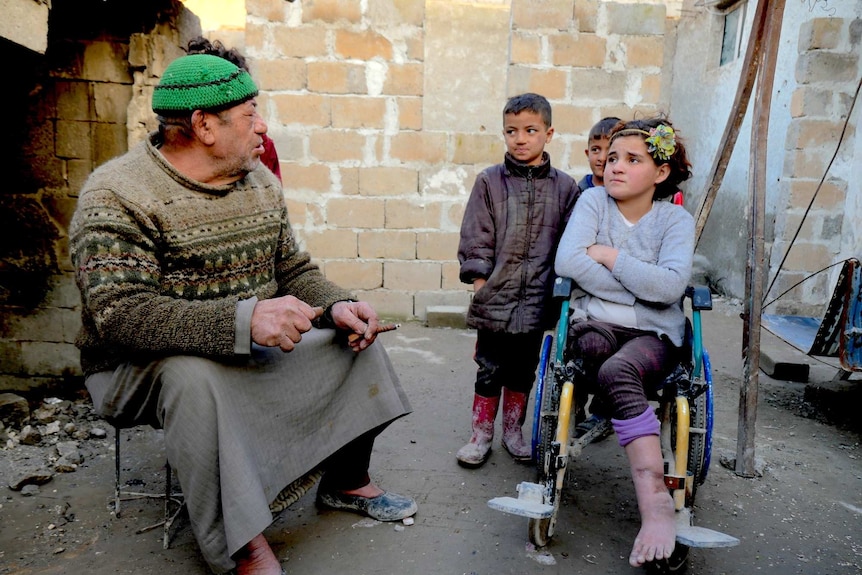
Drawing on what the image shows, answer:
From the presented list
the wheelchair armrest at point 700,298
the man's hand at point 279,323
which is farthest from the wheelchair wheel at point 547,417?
the man's hand at point 279,323

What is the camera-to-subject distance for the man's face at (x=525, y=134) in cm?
291

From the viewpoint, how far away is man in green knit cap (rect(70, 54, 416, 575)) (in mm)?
1981

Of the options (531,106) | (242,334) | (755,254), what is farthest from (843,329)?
(242,334)

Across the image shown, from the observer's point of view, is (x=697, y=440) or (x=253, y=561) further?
(x=697, y=440)

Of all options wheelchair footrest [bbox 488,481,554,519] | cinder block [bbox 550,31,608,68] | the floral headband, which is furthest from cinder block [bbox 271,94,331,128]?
wheelchair footrest [bbox 488,481,554,519]

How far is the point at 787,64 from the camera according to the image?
6.39m

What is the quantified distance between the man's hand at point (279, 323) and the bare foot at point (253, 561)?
0.64 metres

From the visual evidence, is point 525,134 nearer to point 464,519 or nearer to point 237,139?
point 237,139

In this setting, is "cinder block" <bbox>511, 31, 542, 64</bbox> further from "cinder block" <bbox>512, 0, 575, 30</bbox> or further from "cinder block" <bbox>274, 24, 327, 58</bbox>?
"cinder block" <bbox>274, 24, 327, 58</bbox>

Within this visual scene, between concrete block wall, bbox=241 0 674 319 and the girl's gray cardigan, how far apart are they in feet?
10.3

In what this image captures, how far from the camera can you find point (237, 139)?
2266 mm

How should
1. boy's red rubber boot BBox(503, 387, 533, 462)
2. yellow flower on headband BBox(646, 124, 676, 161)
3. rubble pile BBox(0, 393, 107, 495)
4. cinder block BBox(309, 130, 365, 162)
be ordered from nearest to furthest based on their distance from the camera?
yellow flower on headband BBox(646, 124, 676, 161) → rubble pile BBox(0, 393, 107, 495) → boy's red rubber boot BBox(503, 387, 533, 462) → cinder block BBox(309, 130, 365, 162)

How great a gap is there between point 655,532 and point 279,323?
1354 mm

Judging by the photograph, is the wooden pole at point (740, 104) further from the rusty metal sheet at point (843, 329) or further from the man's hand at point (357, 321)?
the man's hand at point (357, 321)
